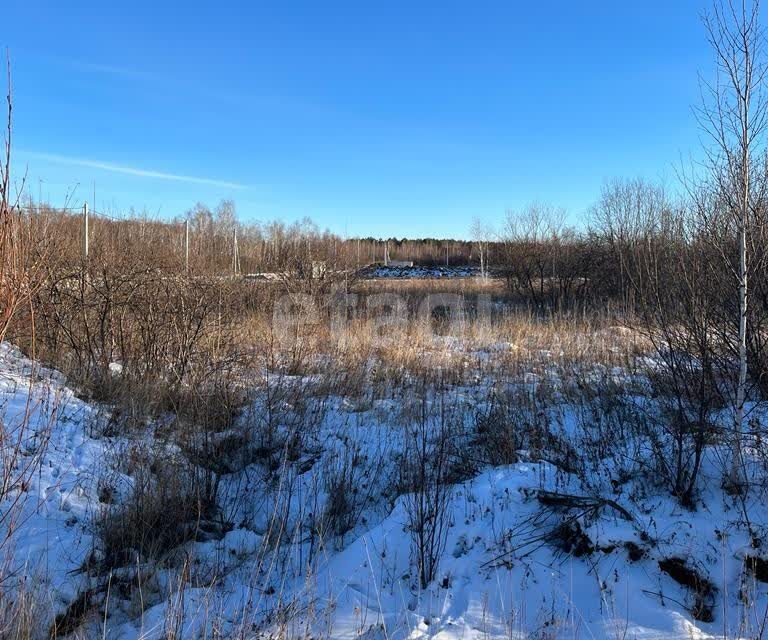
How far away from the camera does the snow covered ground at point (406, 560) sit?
262 centimetres

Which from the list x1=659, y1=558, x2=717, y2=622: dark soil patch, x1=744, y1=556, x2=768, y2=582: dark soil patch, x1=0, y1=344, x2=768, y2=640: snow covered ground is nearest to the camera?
x1=0, y1=344, x2=768, y2=640: snow covered ground

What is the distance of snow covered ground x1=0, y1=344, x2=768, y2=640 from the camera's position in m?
2.62

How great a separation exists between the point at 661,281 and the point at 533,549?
2.76 meters

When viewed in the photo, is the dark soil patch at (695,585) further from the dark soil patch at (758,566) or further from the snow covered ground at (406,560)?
the dark soil patch at (758,566)

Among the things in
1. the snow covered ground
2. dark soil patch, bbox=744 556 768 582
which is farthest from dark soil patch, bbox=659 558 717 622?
dark soil patch, bbox=744 556 768 582

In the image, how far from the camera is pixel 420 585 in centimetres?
302

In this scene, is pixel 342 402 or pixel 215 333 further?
pixel 215 333

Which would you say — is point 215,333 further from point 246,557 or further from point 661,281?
point 661,281

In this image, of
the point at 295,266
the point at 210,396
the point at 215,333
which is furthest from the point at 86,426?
the point at 295,266

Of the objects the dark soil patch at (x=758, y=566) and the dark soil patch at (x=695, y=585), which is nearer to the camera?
the dark soil patch at (x=695, y=585)

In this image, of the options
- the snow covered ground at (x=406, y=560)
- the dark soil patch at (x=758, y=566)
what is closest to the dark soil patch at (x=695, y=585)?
the snow covered ground at (x=406, y=560)

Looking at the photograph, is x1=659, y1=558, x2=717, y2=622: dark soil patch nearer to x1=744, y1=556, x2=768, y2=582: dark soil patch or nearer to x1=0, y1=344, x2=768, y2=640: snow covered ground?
x1=0, y1=344, x2=768, y2=640: snow covered ground

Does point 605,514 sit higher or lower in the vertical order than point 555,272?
lower

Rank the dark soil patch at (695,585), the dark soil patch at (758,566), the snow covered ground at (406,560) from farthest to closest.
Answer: the dark soil patch at (758,566) < the dark soil patch at (695,585) < the snow covered ground at (406,560)
